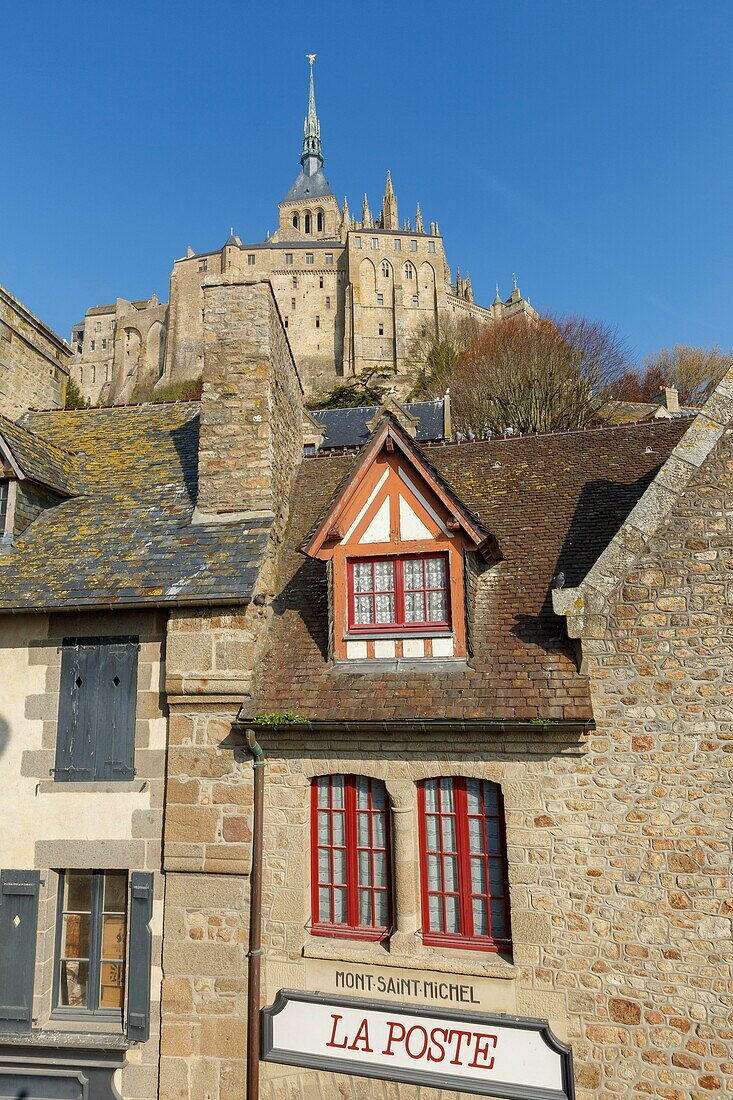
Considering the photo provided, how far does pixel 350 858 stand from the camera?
7.14 m

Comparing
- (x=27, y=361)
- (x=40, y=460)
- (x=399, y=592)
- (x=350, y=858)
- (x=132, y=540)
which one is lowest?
(x=350, y=858)

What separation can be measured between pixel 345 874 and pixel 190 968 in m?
1.79

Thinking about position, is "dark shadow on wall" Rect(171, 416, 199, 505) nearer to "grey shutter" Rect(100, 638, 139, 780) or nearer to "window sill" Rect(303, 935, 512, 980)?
"grey shutter" Rect(100, 638, 139, 780)

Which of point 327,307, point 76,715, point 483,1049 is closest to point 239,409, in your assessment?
point 76,715

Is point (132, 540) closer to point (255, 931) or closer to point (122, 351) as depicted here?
point (255, 931)

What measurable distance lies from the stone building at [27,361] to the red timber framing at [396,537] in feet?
24.8

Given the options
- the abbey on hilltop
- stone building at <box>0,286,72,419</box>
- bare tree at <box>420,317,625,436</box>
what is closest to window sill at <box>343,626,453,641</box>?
stone building at <box>0,286,72,419</box>

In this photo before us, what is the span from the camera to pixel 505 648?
7.29 metres

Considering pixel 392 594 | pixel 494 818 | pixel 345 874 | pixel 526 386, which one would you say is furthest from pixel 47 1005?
pixel 526 386

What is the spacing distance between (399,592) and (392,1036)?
4.19 meters

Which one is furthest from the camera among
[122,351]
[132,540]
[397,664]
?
[122,351]

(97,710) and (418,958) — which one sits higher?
(97,710)

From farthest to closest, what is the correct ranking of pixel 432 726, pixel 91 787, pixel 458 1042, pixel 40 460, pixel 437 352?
pixel 437 352 < pixel 40 460 < pixel 91 787 < pixel 432 726 < pixel 458 1042

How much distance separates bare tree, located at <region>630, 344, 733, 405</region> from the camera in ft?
130
